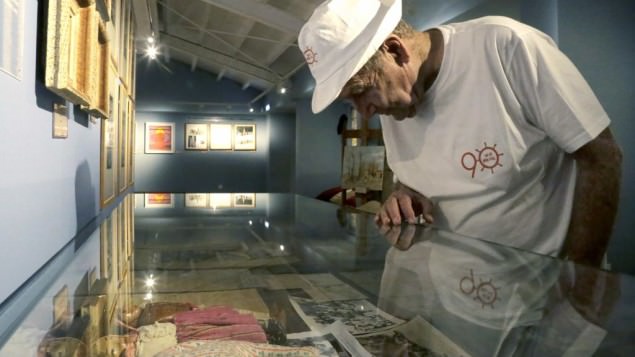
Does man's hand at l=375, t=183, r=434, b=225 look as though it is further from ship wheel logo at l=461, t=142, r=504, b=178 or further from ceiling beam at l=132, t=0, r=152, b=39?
ceiling beam at l=132, t=0, r=152, b=39

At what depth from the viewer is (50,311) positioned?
21.3 inches

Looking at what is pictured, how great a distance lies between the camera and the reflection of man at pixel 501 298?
461mm

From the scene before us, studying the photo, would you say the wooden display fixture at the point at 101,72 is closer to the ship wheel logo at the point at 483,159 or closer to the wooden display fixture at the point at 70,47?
the wooden display fixture at the point at 70,47

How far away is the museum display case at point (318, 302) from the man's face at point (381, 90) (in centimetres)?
30

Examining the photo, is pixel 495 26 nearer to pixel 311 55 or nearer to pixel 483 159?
pixel 483 159

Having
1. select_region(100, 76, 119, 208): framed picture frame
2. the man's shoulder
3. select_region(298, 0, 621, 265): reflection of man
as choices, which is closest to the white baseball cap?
select_region(298, 0, 621, 265): reflection of man

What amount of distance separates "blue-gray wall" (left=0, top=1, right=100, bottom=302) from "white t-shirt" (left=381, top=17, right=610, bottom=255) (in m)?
0.86

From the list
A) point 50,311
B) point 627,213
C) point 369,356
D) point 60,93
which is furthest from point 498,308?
point 627,213

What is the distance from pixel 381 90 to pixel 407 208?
336 mm

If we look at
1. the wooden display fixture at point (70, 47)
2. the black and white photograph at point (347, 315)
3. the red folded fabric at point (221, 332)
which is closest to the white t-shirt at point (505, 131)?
the black and white photograph at point (347, 315)

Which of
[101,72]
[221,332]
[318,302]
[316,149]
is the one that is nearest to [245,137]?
[316,149]

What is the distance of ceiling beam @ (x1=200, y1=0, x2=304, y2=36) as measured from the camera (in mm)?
4980

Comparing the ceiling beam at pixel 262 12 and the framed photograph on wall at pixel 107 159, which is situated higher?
the ceiling beam at pixel 262 12

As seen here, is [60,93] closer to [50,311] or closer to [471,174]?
[50,311]
